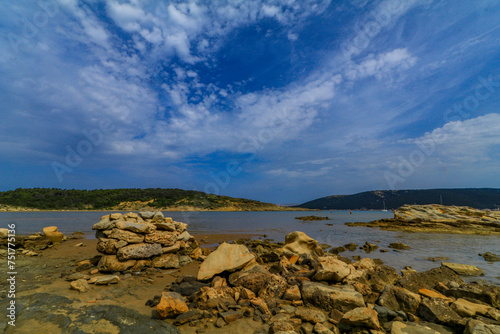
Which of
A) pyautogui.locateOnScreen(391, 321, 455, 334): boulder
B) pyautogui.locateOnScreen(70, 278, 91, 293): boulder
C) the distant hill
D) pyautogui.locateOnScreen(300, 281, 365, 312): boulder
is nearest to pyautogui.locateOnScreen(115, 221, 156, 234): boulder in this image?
pyautogui.locateOnScreen(70, 278, 91, 293): boulder

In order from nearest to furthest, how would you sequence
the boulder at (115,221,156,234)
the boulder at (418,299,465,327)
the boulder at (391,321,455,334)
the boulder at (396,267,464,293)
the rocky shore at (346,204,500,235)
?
1. the boulder at (391,321,455,334)
2. the boulder at (418,299,465,327)
3. the boulder at (396,267,464,293)
4. the boulder at (115,221,156,234)
5. the rocky shore at (346,204,500,235)

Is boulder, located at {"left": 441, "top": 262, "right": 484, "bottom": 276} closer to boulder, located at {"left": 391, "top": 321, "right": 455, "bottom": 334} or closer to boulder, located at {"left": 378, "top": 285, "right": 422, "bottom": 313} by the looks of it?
boulder, located at {"left": 378, "top": 285, "right": 422, "bottom": 313}

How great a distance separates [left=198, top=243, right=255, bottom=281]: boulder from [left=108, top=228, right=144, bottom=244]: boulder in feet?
14.9

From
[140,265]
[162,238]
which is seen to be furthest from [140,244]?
[162,238]

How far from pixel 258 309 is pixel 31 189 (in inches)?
4455

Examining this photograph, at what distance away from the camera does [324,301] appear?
580cm

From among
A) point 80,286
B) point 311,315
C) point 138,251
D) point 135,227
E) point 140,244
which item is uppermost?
point 135,227

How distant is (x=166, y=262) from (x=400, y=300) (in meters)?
9.09

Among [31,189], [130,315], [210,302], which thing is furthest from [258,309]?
[31,189]

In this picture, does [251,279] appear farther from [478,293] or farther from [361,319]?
[478,293]

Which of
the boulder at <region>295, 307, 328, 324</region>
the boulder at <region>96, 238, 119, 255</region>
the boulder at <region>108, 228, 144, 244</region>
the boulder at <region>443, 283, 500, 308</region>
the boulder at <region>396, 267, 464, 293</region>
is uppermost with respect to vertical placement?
the boulder at <region>108, 228, 144, 244</region>

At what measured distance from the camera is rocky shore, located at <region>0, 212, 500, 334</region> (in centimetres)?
470

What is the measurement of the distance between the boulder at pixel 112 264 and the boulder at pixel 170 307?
5332 mm

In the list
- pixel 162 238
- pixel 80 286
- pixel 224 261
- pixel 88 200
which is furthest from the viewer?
pixel 88 200
